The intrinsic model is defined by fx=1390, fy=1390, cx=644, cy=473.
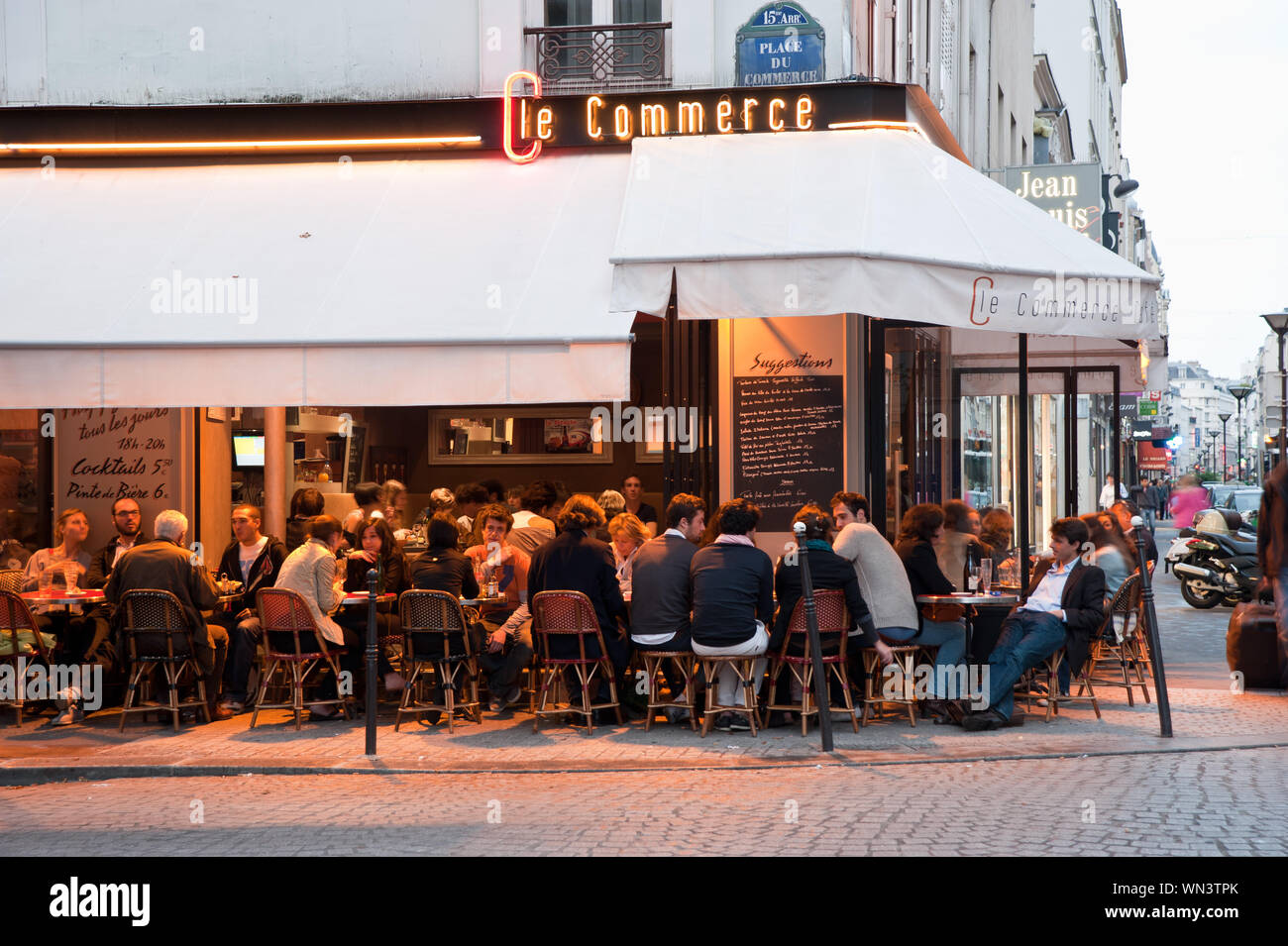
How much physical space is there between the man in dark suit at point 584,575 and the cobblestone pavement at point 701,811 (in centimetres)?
165

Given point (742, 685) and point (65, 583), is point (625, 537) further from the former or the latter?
point (65, 583)

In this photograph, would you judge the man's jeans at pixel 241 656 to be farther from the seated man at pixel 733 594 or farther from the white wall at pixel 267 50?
the white wall at pixel 267 50

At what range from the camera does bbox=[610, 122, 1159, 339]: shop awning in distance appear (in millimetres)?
9539

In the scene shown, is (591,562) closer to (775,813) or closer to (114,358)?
(775,813)

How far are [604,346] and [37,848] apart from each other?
16.0 feet

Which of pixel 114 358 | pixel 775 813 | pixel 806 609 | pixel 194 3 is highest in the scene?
pixel 194 3

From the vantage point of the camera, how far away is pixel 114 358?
9.96 metres

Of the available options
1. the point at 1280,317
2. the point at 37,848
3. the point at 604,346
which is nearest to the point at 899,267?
the point at 604,346

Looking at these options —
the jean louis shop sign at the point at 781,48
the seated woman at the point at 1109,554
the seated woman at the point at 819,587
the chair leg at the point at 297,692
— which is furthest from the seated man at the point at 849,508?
the chair leg at the point at 297,692

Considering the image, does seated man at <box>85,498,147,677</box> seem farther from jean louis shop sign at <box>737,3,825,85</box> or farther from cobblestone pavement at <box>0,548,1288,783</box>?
jean louis shop sign at <box>737,3,825,85</box>

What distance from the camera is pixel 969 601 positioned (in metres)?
9.48

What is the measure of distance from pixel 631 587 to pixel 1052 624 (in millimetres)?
2926

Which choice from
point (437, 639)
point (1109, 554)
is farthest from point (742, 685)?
point (1109, 554)

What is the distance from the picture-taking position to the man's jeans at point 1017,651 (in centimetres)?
947
